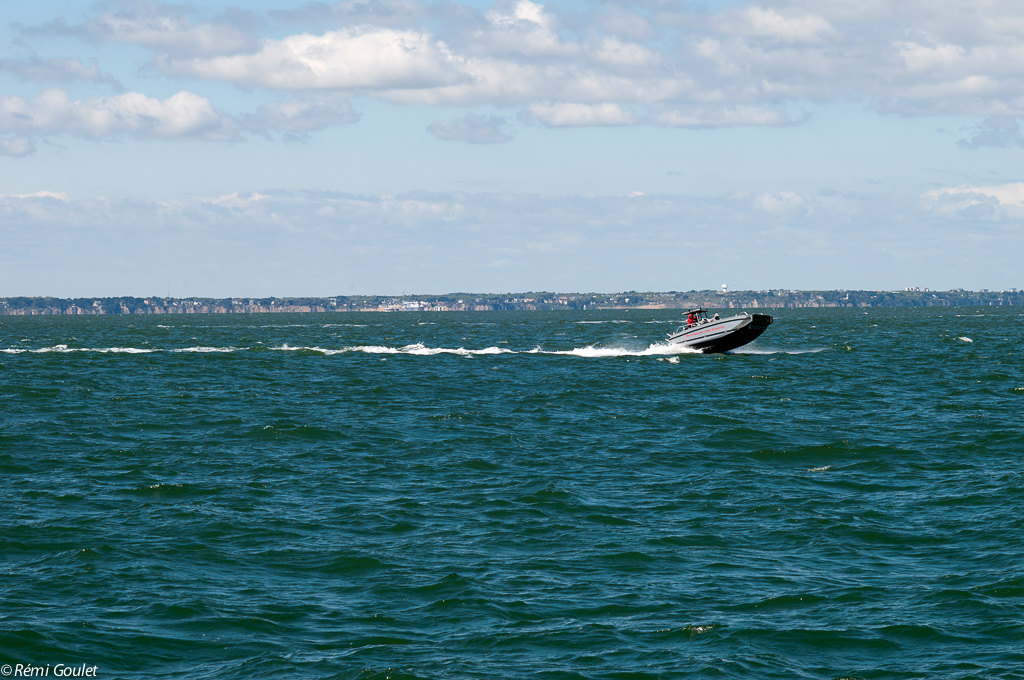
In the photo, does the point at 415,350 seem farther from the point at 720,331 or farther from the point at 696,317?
the point at 720,331

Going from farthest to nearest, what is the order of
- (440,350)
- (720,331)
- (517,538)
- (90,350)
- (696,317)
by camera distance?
(90,350), (440,350), (696,317), (720,331), (517,538)

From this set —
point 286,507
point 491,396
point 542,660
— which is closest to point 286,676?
point 542,660

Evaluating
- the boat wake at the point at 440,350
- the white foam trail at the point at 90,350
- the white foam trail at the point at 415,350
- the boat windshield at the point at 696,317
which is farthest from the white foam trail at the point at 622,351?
the white foam trail at the point at 90,350

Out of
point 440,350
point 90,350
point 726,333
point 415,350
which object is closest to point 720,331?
point 726,333

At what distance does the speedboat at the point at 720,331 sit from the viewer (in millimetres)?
73875

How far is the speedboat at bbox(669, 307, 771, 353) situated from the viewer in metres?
73.9

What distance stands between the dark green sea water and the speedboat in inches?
991

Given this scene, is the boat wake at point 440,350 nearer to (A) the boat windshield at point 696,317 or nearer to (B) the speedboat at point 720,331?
(B) the speedboat at point 720,331

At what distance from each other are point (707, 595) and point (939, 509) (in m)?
9.32

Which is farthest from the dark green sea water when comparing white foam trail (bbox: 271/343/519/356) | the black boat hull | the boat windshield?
white foam trail (bbox: 271/343/519/356)

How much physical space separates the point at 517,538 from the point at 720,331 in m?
53.8

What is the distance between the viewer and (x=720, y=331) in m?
74.4

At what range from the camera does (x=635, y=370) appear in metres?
67.0

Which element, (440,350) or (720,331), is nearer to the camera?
(720,331)
